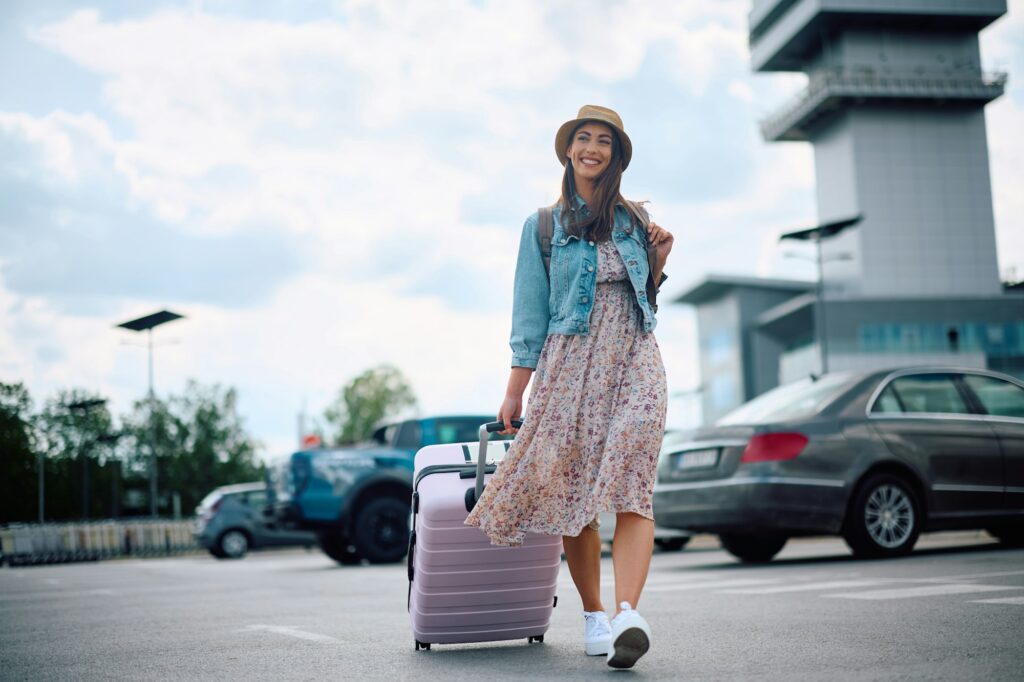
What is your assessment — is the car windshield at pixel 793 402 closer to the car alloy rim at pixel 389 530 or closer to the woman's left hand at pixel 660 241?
the car alloy rim at pixel 389 530

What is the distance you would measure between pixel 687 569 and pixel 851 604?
166 inches

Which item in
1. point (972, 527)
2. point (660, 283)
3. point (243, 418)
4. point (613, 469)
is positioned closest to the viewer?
point (613, 469)

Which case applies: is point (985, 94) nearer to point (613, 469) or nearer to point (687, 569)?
point (687, 569)

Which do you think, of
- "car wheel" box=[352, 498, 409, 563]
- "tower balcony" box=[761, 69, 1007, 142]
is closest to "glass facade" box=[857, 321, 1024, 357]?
"tower balcony" box=[761, 69, 1007, 142]

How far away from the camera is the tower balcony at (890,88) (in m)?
72.9

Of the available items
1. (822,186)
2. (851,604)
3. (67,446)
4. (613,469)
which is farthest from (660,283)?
(67,446)

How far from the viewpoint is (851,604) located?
19.7ft

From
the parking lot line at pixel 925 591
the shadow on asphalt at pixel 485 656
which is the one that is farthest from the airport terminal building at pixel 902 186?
the shadow on asphalt at pixel 485 656

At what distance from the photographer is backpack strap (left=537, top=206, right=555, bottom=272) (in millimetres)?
4547

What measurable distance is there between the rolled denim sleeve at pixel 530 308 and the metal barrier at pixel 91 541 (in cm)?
2642

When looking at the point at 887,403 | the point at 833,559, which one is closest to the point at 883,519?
the point at 833,559

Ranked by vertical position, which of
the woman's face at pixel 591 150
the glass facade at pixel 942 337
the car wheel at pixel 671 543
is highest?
the glass facade at pixel 942 337

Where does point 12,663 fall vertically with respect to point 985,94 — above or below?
below

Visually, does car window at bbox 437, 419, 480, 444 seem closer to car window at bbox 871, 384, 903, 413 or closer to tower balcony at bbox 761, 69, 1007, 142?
car window at bbox 871, 384, 903, 413
